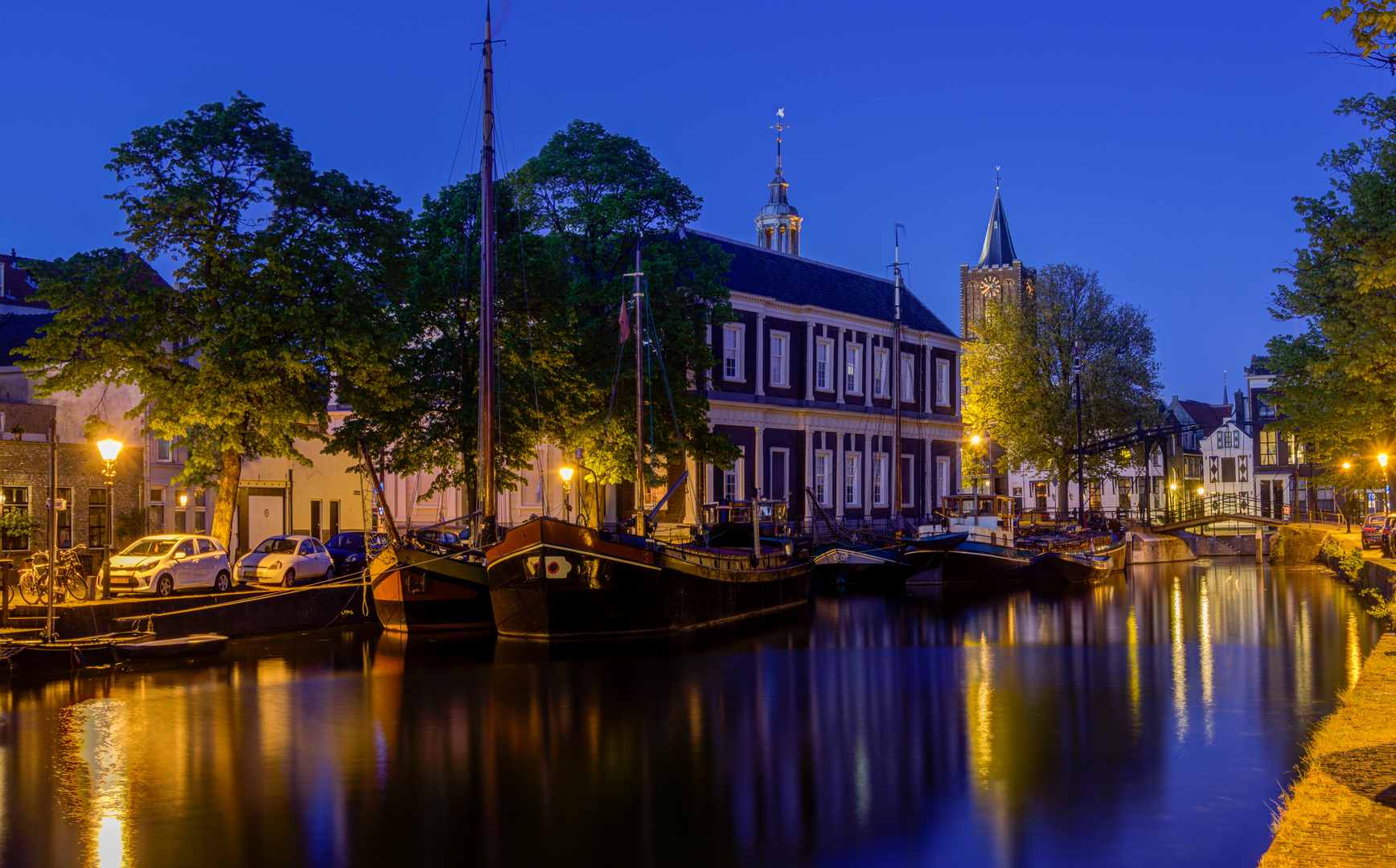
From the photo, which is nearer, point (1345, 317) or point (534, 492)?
point (1345, 317)

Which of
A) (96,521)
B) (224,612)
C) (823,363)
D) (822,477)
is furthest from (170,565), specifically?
(823,363)

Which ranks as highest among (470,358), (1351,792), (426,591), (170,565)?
(470,358)

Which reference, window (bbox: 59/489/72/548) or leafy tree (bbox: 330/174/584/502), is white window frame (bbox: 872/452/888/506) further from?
window (bbox: 59/489/72/548)

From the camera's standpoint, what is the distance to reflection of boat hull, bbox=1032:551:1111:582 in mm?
52469

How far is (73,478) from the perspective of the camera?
33906mm

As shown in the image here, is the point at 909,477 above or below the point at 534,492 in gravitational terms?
above

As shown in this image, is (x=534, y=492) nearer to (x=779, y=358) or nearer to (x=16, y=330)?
(x=779, y=358)

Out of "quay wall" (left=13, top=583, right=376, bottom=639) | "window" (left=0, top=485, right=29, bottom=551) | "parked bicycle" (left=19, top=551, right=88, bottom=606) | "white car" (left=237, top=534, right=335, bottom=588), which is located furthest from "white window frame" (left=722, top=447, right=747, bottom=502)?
"parked bicycle" (left=19, top=551, right=88, bottom=606)

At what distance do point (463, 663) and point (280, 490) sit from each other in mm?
29544

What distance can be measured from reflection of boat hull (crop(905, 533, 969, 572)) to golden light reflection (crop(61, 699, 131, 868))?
3460 cm

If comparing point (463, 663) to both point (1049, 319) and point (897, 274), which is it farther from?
point (1049, 319)

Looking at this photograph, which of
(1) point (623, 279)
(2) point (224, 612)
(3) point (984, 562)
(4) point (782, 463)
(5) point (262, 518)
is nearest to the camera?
(2) point (224, 612)

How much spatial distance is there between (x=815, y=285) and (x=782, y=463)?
959cm

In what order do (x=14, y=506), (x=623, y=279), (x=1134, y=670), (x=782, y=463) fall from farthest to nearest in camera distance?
1. (x=782, y=463)
2. (x=623, y=279)
3. (x=14, y=506)
4. (x=1134, y=670)
